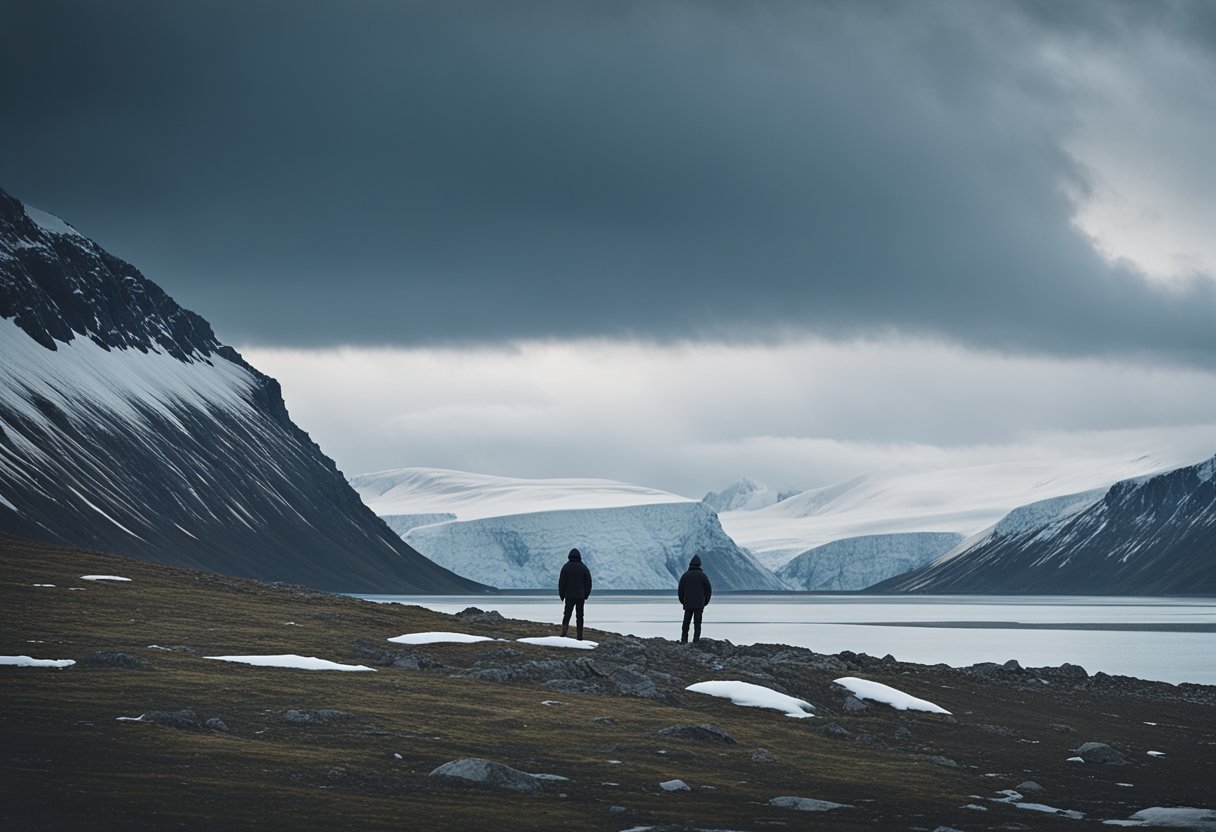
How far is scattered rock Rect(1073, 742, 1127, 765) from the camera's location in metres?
39.5

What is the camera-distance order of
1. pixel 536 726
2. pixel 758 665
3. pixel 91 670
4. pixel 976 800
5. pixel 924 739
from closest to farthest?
pixel 976 800 < pixel 536 726 < pixel 91 670 < pixel 924 739 < pixel 758 665

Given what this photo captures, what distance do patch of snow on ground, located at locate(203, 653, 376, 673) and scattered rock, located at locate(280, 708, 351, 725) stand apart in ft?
34.7

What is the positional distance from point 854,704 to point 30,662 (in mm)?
24883

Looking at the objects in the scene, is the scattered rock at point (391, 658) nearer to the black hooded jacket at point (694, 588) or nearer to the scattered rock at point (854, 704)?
the black hooded jacket at point (694, 588)

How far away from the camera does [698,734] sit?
3719 cm

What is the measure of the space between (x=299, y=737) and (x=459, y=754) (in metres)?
3.57

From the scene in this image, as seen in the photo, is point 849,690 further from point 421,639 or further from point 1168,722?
point 421,639

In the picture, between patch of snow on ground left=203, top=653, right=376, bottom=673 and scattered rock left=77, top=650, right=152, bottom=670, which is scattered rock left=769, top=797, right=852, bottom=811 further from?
scattered rock left=77, top=650, right=152, bottom=670

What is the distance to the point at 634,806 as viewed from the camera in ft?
88.2

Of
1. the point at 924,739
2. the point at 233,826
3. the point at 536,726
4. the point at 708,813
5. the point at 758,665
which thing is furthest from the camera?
the point at 758,665

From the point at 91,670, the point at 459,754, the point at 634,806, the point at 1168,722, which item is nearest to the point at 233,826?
the point at 634,806

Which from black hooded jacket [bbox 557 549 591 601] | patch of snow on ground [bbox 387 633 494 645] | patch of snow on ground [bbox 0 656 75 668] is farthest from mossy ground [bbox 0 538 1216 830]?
black hooded jacket [bbox 557 549 591 601]

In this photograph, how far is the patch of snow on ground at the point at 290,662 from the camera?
150 feet

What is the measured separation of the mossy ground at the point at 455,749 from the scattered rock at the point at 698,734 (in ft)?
1.50
